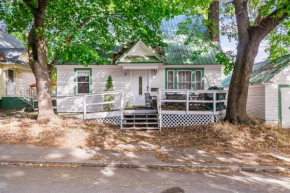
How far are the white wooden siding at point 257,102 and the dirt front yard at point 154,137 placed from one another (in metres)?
2.58

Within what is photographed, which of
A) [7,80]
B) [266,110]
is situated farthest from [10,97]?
[266,110]

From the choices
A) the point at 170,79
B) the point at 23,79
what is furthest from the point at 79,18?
the point at 23,79

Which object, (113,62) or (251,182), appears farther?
(113,62)

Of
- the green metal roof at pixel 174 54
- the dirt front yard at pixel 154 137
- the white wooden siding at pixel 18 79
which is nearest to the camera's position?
the dirt front yard at pixel 154 137

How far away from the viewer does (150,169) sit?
6.11 m

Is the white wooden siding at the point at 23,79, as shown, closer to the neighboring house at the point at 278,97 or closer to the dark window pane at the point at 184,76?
the dark window pane at the point at 184,76

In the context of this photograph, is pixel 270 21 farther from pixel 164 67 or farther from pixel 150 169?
pixel 150 169

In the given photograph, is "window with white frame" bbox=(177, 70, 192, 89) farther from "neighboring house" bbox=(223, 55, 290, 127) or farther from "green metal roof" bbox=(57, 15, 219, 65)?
"neighboring house" bbox=(223, 55, 290, 127)

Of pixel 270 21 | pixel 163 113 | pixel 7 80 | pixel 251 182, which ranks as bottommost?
pixel 251 182

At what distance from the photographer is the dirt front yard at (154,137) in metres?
7.95

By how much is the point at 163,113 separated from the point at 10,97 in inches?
561

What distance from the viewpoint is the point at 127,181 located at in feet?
17.0

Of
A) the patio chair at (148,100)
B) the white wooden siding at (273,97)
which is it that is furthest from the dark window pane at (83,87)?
the white wooden siding at (273,97)

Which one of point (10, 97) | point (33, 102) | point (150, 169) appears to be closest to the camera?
point (150, 169)
